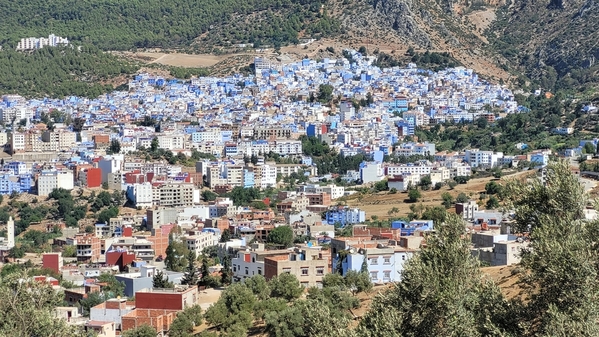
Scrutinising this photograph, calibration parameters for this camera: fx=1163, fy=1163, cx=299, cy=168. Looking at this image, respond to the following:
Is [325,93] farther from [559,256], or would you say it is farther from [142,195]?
[559,256]

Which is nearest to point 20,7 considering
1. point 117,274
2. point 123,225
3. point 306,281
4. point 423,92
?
point 423,92

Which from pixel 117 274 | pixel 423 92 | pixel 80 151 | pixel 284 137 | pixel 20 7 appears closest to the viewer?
pixel 117 274

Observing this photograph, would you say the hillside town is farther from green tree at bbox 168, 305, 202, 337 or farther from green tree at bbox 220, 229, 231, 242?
green tree at bbox 168, 305, 202, 337

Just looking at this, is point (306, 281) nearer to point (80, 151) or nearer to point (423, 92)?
point (80, 151)

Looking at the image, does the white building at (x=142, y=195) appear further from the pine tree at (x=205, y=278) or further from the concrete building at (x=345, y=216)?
the pine tree at (x=205, y=278)

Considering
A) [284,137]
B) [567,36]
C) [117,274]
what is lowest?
[117,274]

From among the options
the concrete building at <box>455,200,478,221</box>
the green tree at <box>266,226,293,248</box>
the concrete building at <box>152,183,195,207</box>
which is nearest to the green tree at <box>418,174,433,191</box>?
the concrete building at <box>455,200,478,221</box>

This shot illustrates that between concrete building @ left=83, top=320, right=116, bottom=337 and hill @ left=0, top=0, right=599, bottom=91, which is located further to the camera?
hill @ left=0, top=0, right=599, bottom=91
